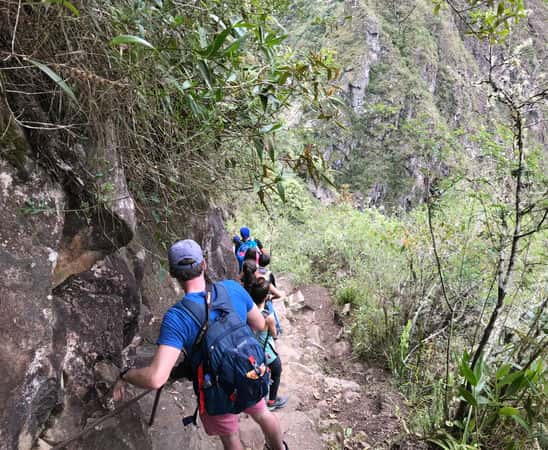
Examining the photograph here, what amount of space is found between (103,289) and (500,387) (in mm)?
2533

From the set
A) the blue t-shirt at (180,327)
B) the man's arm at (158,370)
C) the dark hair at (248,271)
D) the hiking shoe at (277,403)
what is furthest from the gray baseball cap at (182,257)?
the hiking shoe at (277,403)

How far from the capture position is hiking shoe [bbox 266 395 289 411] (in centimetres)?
373

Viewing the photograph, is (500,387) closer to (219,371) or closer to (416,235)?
(219,371)

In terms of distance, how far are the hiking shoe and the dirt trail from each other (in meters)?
0.05

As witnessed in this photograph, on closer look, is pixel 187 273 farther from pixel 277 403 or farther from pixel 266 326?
pixel 277 403

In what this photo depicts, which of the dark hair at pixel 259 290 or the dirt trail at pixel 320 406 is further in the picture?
the dark hair at pixel 259 290

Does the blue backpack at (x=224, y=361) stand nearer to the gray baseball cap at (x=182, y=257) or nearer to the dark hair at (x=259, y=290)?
the gray baseball cap at (x=182, y=257)

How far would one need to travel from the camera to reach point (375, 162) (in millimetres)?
48406

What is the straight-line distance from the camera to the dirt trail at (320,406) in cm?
300

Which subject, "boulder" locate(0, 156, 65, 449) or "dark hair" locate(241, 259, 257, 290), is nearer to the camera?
"boulder" locate(0, 156, 65, 449)

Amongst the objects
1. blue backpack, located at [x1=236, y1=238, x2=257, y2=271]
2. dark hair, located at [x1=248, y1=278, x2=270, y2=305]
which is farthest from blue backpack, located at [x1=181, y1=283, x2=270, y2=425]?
blue backpack, located at [x1=236, y1=238, x2=257, y2=271]

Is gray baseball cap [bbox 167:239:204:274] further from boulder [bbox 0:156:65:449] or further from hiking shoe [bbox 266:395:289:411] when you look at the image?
hiking shoe [bbox 266:395:289:411]

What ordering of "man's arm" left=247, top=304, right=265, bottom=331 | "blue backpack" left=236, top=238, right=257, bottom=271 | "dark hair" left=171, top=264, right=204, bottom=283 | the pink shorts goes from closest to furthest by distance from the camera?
"dark hair" left=171, top=264, right=204, bottom=283
the pink shorts
"man's arm" left=247, top=304, right=265, bottom=331
"blue backpack" left=236, top=238, right=257, bottom=271

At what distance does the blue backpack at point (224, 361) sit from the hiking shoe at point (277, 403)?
68.5 inches
